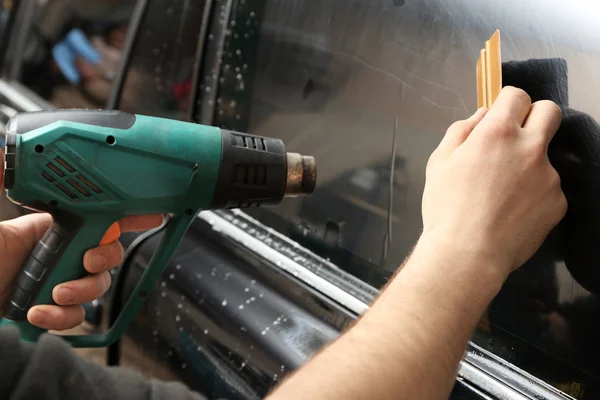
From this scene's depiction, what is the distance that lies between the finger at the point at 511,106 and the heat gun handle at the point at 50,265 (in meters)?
0.56

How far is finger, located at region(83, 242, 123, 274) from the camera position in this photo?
83cm

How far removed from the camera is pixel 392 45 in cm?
83

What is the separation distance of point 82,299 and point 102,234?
4.8 inches

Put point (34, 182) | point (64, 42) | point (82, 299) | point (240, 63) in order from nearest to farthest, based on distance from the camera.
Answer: point (34, 182), point (82, 299), point (240, 63), point (64, 42)

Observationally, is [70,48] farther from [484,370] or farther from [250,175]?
[484,370]

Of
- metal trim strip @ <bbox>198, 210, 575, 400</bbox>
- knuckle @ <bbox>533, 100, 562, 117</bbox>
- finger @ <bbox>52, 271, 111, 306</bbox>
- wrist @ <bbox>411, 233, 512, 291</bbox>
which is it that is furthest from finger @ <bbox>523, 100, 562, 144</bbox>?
finger @ <bbox>52, 271, 111, 306</bbox>

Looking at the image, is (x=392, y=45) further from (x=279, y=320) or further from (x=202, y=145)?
(x=279, y=320)

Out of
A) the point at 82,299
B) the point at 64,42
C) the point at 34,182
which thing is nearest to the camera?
the point at 34,182

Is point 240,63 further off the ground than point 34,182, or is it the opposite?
point 240,63

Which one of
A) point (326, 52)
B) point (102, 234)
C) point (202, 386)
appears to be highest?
point (326, 52)

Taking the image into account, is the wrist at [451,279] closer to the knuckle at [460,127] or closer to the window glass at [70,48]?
A: the knuckle at [460,127]

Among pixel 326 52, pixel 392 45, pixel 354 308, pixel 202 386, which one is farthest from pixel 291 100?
pixel 202 386

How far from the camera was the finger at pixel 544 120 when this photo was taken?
1.93 feet

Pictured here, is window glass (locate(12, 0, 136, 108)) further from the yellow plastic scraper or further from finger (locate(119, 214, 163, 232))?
the yellow plastic scraper
